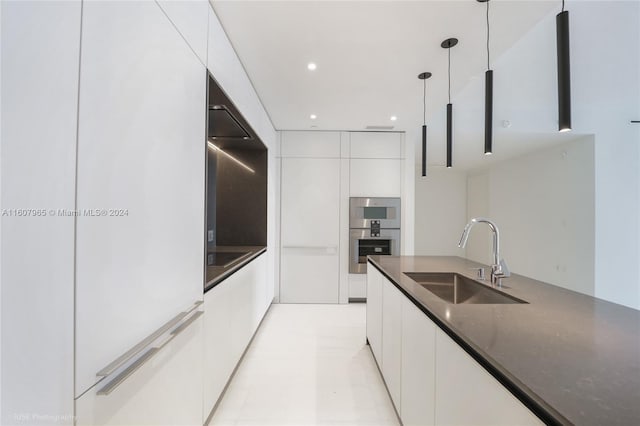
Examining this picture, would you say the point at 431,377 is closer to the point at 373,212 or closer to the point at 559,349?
the point at 559,349

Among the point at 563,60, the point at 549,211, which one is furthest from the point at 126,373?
the point at 549,211

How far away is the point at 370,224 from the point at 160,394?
3225 mm

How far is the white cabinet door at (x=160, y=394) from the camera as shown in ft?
2.39

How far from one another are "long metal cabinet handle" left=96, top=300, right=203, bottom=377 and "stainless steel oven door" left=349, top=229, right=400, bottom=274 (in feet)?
9.65

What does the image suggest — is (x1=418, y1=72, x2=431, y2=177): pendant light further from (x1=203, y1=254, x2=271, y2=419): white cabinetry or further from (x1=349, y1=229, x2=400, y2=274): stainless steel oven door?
(x1=203, y1=254, x2=271, y2=419): white cabinetry

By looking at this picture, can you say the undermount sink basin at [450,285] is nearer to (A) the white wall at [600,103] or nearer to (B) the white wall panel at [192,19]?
(B) the white wall panel at [192,19]

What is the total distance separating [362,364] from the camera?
229cm

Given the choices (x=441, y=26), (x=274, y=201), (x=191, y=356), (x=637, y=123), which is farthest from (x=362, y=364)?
(x=637, y=123)

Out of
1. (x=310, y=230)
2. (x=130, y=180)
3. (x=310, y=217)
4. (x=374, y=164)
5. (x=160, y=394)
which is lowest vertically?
(x=160, y=394)

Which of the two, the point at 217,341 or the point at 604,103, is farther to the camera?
the point at 604,103

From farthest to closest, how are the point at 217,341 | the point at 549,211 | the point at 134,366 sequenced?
the point at 549,211
the point at 217,341
the point at 134,366

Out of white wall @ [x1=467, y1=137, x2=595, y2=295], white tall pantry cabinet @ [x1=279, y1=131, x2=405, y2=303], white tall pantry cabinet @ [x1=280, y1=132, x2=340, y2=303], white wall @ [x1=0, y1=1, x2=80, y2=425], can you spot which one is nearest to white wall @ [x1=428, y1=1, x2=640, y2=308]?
white wall @ [x1=467, y1=137, x2=595, y2=295]

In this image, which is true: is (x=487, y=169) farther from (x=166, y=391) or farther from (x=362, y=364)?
(x=166, y=391)

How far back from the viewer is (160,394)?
1.02 metres
